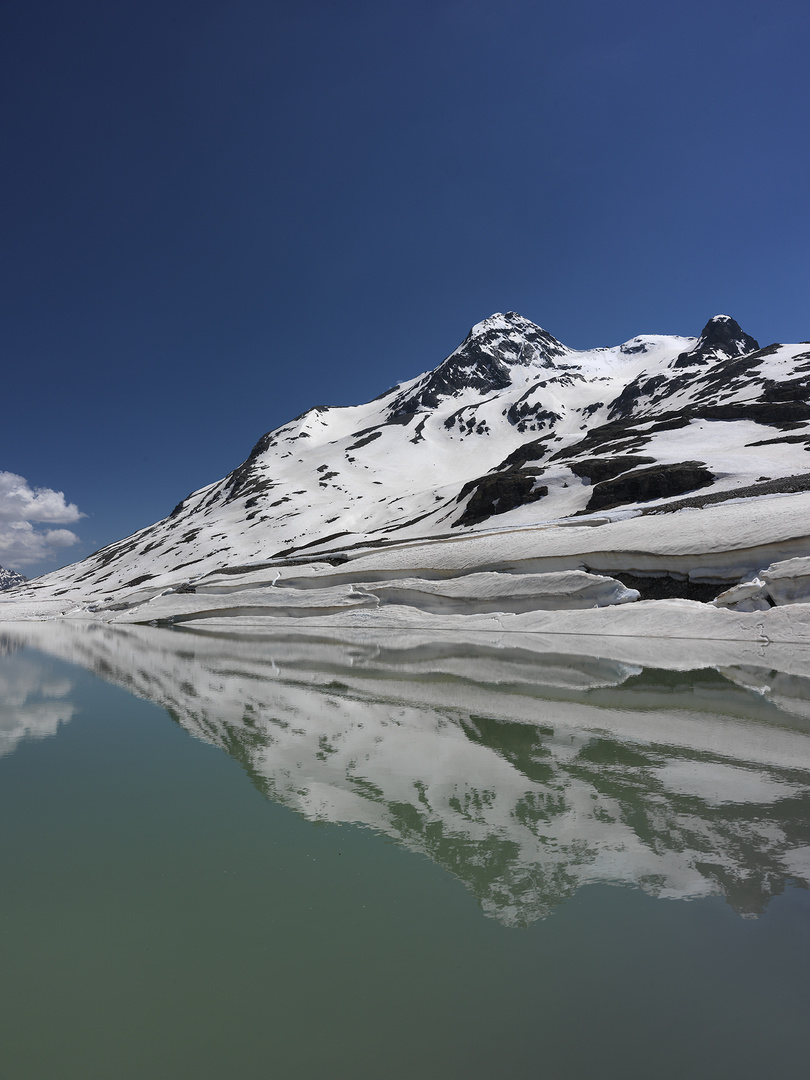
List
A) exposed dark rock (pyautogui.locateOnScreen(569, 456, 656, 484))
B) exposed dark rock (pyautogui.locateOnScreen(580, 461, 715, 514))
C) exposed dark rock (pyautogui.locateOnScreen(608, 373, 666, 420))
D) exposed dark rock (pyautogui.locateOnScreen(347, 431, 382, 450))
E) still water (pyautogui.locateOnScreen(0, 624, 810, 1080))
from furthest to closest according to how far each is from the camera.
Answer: exposed dark rock (pyautogui.locateOnScreen(347, 431, 382, 450)) < exposed dark rock (pyautogui.locateOnScreen(608, 373, 666, 420)) < exposed dark rock (pyautogui.locateOnScreen(569, 456, 656, 484)) < exposed dark rock (pyautogui.locateOnScreen(580, 461, 715, 514)) < still water (pyautogui.locateOnScreen(0, 624, 810, 1080))

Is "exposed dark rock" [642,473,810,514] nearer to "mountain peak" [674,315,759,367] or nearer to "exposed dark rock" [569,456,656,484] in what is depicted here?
"exposed dark rock" [569,456,656,484]

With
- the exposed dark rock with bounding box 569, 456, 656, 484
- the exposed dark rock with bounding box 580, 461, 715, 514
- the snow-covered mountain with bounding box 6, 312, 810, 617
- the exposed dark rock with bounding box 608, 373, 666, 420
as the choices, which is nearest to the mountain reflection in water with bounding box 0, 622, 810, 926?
the snow-covered mountain with bounding box 6, 312, 810, 617

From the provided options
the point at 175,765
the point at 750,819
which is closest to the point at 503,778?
the point at 750,819

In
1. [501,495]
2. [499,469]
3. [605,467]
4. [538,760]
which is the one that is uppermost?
[499,469]

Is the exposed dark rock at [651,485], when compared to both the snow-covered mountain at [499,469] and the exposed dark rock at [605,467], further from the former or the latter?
the exposed dark rock at [605,467]

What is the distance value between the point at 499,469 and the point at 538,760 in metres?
94.8

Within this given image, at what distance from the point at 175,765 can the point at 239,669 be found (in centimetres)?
1272

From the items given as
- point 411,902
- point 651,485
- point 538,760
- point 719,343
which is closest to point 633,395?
point 719,343

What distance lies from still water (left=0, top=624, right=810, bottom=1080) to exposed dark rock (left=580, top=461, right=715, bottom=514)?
45.3 meters

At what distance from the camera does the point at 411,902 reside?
200 inches

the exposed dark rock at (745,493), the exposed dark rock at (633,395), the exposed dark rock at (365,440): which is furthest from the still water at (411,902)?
the exposed dark rock at (365,440)

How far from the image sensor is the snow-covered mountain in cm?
5569

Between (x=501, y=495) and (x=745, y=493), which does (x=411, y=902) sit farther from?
(x=501, y=495)

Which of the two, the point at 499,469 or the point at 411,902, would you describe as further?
the point at 499,469
